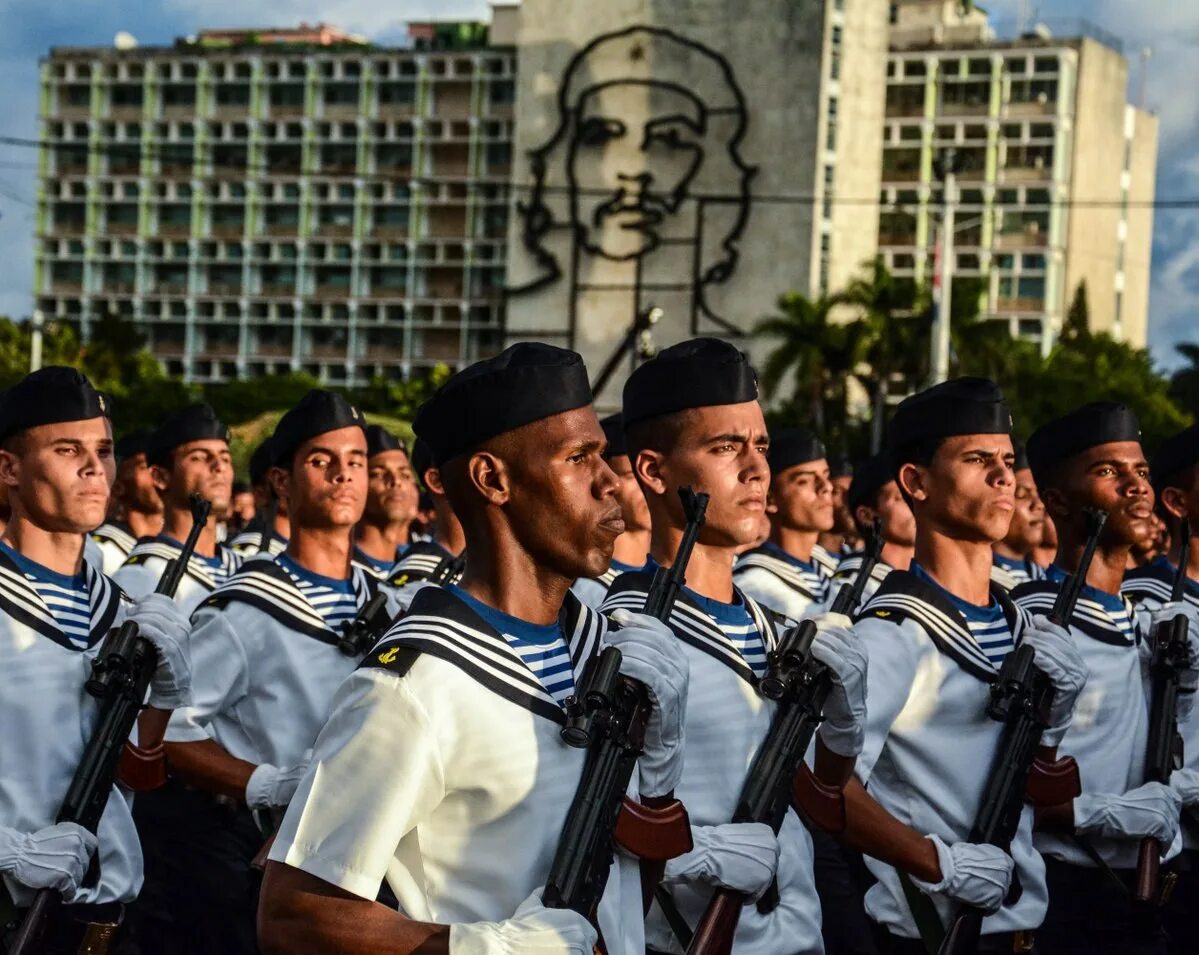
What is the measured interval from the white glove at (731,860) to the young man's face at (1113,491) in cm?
250

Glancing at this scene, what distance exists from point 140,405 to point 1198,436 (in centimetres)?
7451

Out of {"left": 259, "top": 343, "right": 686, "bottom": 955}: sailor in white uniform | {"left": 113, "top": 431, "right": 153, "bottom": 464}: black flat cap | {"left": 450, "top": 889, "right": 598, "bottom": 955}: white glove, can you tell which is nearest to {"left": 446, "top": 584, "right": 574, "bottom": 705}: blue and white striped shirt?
{"left": 259, "top": 343, "right": 686, "bottom": 955}: sailor in white uniform

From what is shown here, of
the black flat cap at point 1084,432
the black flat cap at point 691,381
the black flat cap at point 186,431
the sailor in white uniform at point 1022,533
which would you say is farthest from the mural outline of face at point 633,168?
the black flat cap at point 691,381

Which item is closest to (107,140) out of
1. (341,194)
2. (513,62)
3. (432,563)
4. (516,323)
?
(341,194)

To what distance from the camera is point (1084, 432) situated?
7.49 metres

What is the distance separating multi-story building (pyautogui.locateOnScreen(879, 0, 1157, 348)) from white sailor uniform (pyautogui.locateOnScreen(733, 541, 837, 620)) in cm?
9472

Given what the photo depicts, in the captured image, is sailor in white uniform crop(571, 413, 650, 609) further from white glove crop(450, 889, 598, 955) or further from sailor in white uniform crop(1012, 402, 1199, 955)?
white glove crop(450, 889, 598, 955)

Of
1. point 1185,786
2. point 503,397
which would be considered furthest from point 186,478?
point 503,397

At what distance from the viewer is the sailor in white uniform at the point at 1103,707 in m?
6.79

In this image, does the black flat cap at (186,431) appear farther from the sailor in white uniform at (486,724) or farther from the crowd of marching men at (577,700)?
the sailor in white uniform at (486,724)

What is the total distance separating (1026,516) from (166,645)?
618 cm

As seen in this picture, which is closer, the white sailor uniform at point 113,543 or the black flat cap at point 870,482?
the white sailor uniform at point 113,543

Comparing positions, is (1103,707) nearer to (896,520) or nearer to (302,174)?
(896,520)

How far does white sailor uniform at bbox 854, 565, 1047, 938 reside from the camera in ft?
20.0
